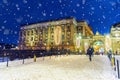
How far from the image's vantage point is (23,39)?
109875 millimetres

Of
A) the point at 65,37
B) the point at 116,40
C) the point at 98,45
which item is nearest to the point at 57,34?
the point at 65,37

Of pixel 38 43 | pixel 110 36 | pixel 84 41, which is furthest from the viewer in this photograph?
pixel 38 43

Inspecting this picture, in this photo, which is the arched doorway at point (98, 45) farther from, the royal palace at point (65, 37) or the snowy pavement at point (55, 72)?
the snowy pavement at point (55, 72)

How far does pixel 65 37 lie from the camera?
93375 millimetres

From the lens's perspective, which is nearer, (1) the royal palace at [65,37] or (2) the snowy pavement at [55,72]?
(2) the snowy pavement at [55,72]

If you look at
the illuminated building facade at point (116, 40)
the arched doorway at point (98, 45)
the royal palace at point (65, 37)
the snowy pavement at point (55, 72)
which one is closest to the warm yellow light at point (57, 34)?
the royal palace at point (65, 37)

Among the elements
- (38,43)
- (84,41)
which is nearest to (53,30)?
(38,43)

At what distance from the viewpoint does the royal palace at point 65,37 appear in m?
85.1

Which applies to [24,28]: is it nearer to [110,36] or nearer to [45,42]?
[45,42]

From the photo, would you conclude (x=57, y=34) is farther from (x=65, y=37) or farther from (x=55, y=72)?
(x=55, y=72)

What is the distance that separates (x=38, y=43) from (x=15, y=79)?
302 ft

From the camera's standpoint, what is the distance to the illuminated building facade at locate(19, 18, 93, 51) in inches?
3602

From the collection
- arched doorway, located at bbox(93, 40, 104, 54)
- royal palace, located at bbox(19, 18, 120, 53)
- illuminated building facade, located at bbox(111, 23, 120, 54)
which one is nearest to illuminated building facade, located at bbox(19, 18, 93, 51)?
royal palace, located at bbox(19, 18, 120, 53)

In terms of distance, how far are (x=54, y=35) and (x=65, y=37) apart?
23.3 ft
